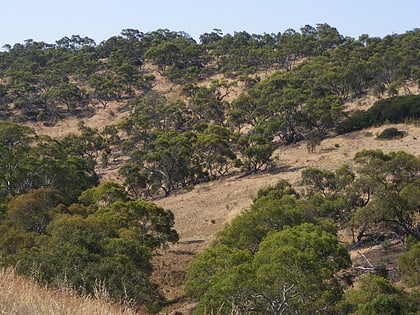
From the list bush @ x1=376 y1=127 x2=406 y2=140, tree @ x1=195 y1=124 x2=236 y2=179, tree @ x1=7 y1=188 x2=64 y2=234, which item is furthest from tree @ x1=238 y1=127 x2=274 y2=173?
tree @ x1=7 y1=188 x2=64 y2=234

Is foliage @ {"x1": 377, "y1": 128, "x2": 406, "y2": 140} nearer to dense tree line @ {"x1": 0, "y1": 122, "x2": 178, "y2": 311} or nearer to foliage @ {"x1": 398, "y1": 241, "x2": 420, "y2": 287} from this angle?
dense tree line @ {"x1": 0, "y1": 122, "x2": 178, "y2": 311}

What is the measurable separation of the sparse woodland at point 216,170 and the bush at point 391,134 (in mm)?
98

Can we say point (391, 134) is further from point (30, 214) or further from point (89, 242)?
point (89, 242)

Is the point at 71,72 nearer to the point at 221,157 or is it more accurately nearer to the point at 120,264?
the point at 221,157

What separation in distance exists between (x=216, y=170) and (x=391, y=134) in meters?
13.2

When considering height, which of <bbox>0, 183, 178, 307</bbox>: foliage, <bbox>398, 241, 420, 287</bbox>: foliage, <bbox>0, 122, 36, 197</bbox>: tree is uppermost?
<bbox>0, 122, 36, 197</bbox>: tree

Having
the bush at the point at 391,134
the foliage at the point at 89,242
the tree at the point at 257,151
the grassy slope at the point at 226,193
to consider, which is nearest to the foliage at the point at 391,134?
the bush at the point at 391,134

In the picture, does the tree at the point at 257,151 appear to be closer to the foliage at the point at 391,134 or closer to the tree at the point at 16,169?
the foliage at the point at 391,134

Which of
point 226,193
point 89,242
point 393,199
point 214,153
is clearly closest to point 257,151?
point 214,153

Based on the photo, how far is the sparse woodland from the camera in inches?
467

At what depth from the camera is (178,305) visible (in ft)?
57.5

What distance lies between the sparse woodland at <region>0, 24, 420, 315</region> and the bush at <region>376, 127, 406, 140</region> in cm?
10

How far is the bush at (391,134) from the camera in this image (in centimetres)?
3544

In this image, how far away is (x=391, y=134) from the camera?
117 feet
